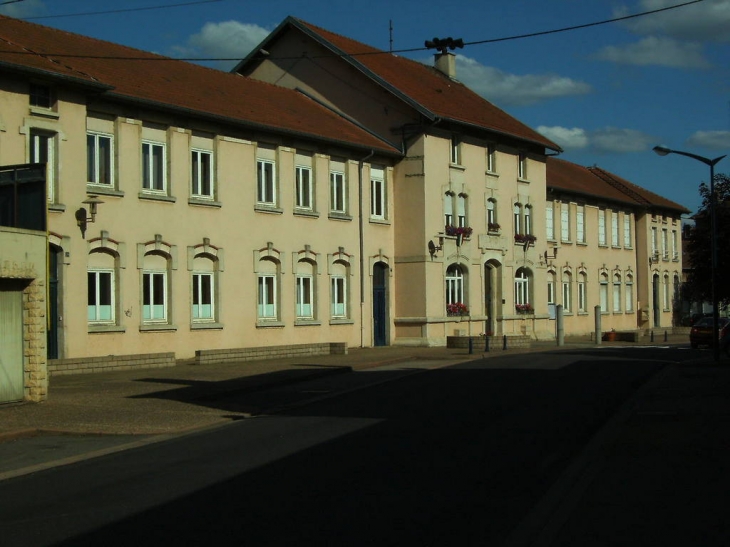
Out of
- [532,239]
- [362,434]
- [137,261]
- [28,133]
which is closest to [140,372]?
[137,261]

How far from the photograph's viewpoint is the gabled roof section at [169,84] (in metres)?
26.7

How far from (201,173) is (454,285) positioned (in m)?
14.1

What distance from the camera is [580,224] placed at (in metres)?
56.0

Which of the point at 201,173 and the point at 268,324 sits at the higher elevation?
the point at 201,173

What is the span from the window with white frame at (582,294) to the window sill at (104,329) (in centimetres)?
3269

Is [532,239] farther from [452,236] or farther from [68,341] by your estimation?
[68,341]

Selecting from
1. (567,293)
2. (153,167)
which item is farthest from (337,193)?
(567,293)

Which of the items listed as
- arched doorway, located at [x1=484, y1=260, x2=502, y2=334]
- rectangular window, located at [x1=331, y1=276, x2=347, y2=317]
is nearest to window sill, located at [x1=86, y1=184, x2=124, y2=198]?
rectangular window, located at [x1=331, y1=276, x2=347, y2=317]

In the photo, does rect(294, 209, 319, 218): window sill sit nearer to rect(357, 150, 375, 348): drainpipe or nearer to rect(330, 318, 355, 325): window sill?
rect(357, 150, 375, 348): drainpipe

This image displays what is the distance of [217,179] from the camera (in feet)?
105

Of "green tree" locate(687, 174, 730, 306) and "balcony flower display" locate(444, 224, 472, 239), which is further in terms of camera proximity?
"green tree" locate(687, 174, 730, 306)

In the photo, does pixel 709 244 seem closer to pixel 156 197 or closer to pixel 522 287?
pixel 522 287

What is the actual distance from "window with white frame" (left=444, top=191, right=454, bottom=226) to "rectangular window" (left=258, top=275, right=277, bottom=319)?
9618 mm

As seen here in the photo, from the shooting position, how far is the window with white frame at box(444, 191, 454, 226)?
41312 mm
